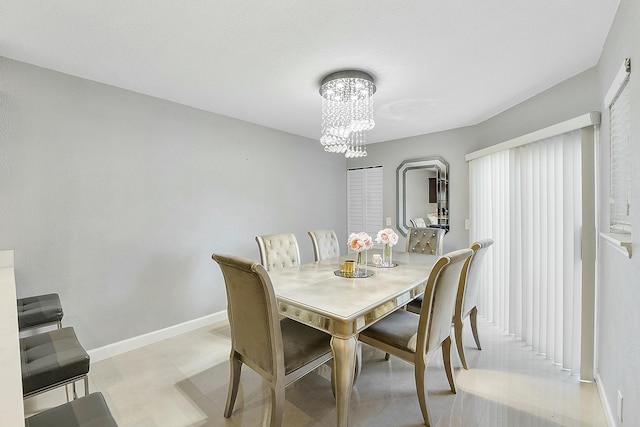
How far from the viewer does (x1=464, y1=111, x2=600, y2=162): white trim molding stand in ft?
6.46

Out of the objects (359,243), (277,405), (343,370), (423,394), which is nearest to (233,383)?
(277,405)

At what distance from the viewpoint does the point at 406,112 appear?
10.4 feet

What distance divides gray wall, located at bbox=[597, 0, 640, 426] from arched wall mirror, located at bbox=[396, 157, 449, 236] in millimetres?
1984

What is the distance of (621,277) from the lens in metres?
1.50

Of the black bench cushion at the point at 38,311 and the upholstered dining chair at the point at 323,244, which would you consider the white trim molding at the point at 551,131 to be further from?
the black bench cushion at the point at 38,311

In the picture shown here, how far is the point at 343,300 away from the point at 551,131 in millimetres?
2187

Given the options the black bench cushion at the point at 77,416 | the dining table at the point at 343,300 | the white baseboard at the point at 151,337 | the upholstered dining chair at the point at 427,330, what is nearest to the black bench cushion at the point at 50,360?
the black bench cushion at the point at 77,416

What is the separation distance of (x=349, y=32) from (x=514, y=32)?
3.28 ft

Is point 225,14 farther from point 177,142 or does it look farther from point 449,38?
point 177,142

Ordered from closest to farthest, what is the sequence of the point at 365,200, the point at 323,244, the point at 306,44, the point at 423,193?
the point at 306,44, the point at 323,244, the point at 423,193, the point at 365,200

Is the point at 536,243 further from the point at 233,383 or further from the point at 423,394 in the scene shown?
the point at 233,383

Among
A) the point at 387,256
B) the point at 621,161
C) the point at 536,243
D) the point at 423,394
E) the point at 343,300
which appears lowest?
the point at 423,394

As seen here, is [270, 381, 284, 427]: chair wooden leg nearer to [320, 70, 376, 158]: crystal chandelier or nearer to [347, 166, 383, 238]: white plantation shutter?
[320, 70, 376, 158]: crystal chandelier

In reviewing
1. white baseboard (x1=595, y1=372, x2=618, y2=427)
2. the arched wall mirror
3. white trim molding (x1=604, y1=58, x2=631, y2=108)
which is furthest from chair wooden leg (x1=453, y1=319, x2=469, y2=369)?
the arched wall mirror
